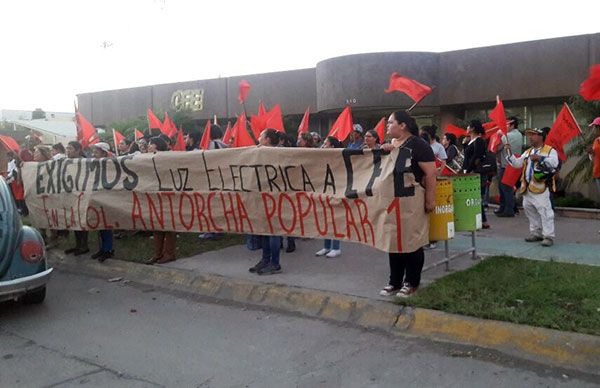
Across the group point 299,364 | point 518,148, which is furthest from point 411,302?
point 518,148

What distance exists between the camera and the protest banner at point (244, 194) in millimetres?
5648

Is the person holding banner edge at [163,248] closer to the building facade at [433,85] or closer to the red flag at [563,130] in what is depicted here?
the red flag at [563,130]

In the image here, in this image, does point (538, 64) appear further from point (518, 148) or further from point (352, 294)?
point (352, 294)

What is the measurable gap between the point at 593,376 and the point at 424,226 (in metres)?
2.09

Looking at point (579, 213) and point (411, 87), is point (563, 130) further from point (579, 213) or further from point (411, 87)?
point (579, 213)

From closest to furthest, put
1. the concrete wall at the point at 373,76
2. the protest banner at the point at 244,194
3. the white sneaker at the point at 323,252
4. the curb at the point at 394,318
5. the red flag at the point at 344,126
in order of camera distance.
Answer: the curb at the point at 394,318 → the protest banner at the point at 244,194 → the white sneaker at the point at 323,252 → the red flag at the point at 344,126 → the concrete wall at the point at 373,76

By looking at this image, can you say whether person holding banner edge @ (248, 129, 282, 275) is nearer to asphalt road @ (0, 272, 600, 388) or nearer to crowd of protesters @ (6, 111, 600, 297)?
crowd of protesters @ (6, 111, 600, 297)

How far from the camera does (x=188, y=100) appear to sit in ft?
76.6

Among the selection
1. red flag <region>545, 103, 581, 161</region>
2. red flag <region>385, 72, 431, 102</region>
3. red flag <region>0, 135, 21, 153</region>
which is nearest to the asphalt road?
red flag <region>385, 72, 431, 102</region>

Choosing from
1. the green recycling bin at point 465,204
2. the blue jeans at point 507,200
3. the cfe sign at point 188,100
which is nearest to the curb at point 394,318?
the green recycling bin at point 465,204

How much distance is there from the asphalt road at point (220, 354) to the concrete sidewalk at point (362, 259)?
815mm

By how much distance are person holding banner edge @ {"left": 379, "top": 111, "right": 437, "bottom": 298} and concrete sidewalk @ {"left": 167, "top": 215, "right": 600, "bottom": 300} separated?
29cm

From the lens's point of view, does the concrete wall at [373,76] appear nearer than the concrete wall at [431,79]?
No

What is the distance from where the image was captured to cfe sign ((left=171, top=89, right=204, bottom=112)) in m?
23.0
